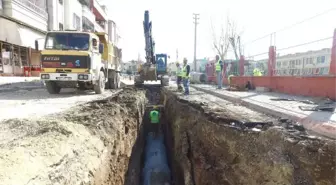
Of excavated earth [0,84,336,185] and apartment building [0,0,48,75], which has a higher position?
apartment building [0,0,48,75]

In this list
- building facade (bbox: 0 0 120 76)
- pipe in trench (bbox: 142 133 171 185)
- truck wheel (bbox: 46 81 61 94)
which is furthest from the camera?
building facade (bbox: 0 0 120 76)

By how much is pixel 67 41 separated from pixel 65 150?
8.29 meters

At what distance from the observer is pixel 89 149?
14.3ft

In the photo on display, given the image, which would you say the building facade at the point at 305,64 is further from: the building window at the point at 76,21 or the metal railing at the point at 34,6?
the building window at the point at 76,21

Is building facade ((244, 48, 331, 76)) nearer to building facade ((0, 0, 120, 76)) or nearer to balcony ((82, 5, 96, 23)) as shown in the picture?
building facade ((0, 0, 120, 76))

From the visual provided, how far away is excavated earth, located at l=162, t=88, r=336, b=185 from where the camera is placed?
356 centimetres

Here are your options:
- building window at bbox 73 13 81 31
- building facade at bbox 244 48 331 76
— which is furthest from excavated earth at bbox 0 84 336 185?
building window at bbox 73 13 81 31

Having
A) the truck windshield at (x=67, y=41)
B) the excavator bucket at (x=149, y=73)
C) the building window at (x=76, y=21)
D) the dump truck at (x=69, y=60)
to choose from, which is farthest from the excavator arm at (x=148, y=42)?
the building window at (x=76, y=21)

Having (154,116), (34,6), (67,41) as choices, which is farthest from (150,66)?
(34,6)

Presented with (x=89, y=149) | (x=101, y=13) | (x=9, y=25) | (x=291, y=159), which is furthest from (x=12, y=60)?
(x=101, y=13)

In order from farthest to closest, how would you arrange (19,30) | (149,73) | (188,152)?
(149,73) → (19,30) → (188,152)

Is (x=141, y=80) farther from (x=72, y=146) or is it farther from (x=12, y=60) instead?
(x=72, y=146)

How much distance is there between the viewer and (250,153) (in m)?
4.40

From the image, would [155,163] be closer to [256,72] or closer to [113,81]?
[113,81]
